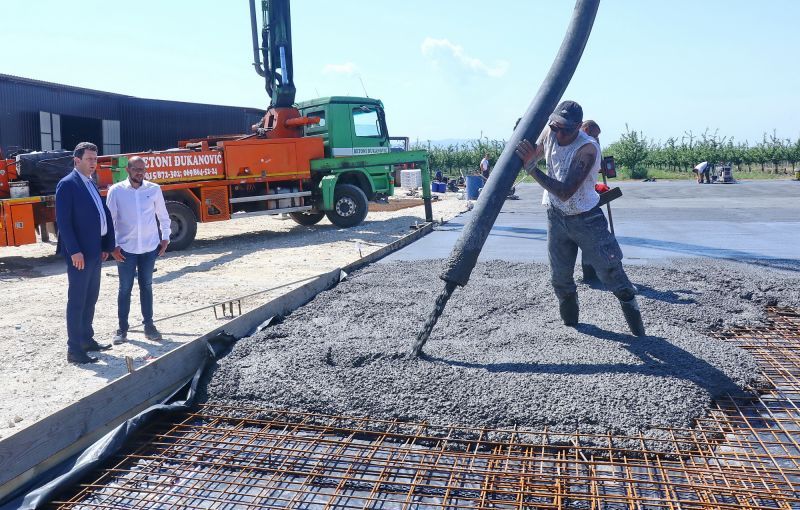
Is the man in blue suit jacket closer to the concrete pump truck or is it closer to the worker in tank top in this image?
the worker in tank top

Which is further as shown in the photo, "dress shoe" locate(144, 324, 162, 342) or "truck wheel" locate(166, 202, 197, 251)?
"truck wheel" locate(166, 202, 197, 251)

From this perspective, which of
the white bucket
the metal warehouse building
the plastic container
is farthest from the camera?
the plastic container

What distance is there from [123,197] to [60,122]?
15901 millimetres

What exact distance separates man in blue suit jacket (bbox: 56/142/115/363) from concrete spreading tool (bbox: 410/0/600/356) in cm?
254

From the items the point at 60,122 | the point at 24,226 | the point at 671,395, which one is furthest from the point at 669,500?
the point at 60,122

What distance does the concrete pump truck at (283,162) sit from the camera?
11.4 m

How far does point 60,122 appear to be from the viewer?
1884cm

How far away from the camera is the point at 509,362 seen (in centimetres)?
403

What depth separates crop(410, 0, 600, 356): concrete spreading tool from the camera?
4316 mm

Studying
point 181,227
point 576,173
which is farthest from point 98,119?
point 576,173

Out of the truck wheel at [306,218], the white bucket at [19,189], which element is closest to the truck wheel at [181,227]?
the white bucket at [19,189]

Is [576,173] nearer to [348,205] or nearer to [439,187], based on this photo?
[348,205]

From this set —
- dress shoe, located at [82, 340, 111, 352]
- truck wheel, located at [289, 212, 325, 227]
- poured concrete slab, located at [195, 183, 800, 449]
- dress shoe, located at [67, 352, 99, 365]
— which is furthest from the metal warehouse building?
poured concrete slab, located at [195, 183, 800, 449]

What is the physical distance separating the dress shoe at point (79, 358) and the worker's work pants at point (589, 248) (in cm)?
354
